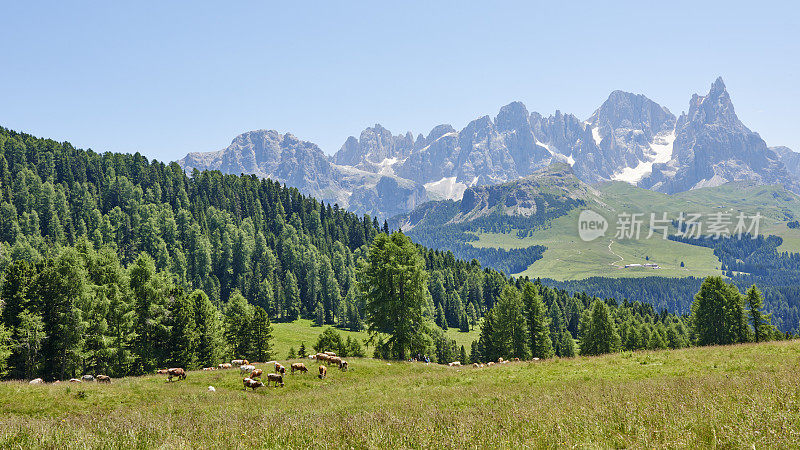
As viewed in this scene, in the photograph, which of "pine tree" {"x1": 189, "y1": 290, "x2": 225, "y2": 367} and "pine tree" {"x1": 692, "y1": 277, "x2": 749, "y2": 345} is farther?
"pine tree" {"x1": 692, "y1": 277, "x2": 749, "y2": 345}

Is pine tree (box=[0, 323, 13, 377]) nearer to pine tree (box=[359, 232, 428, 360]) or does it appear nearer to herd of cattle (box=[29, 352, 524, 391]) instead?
herd of cattle (box=[29, 352, 524, 391])

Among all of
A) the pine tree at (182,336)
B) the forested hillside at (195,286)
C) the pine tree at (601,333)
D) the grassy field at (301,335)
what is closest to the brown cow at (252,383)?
the forested hillside at (195,286)

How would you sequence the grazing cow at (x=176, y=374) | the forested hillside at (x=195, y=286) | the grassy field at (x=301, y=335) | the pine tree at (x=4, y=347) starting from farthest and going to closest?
the grassy field at (x=301, y=335) < the forested hillside at (x=195, y=286) < the pine tree at (x=4, y=347) < the grazing cow at (x=176, y=374)

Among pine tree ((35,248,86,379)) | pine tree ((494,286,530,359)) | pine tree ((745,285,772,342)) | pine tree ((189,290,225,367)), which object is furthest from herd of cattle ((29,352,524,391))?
pine tree ((745,285,772,342))

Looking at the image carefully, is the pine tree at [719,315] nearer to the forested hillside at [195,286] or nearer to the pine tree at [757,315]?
the pine tree at [757,315]

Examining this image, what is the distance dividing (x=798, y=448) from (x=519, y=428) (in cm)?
454

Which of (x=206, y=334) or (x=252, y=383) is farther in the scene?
(x=206, y=334)

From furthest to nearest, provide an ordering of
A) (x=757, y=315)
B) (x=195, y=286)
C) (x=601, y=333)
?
1. (x=195, y=286)
2. (x=601, y=333)
3. (x=757, y=315)

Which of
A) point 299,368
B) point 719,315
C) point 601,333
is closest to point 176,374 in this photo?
point 299,368

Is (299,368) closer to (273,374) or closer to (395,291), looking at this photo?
(273,374)

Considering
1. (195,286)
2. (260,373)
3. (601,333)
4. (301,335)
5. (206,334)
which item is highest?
(195,286)

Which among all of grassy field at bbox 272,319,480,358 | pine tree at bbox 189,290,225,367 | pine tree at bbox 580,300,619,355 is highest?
pine tree at bbox 189,290,225,367

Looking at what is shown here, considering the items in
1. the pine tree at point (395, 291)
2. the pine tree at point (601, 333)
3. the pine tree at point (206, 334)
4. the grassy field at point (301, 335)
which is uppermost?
the pine tree at point (395, 291)

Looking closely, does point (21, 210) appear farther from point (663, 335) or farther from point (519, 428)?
point (663, 335)
